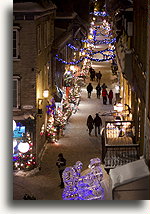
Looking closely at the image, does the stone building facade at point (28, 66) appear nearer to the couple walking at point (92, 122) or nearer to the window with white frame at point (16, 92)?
the window with white frame at point (16, 92)

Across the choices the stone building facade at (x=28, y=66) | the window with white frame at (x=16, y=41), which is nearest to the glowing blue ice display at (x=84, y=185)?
the stone building facade at (x=28, y=66)

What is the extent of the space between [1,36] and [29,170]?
Result: 534 inches

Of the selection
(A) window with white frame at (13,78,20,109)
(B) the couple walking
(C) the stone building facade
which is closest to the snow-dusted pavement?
(B) the couple walking

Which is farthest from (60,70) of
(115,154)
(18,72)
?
(115,154)

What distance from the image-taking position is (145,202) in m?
6.96

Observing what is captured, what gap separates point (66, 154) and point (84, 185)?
10313mm

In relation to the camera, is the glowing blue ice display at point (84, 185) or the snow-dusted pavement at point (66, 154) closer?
the glowing blue ice display at point (84, 185)

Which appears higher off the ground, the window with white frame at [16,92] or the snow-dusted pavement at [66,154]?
the window with white frame at [16,92]

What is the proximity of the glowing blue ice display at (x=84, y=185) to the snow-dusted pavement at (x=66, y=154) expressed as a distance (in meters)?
1.30

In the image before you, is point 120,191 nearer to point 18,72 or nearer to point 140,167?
Answer: point 140,167

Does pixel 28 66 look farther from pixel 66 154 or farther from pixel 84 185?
pixel 84 185

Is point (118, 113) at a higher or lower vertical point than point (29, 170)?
higher

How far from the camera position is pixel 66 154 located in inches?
887

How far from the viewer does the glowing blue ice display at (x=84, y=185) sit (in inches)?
427
